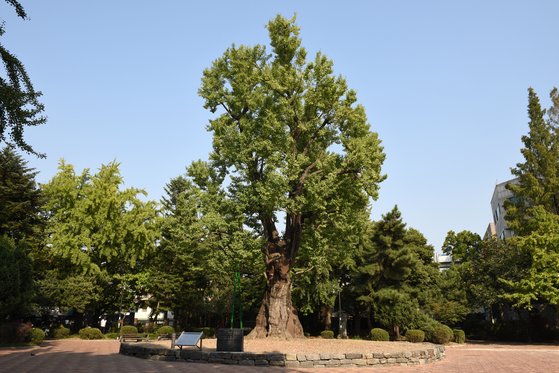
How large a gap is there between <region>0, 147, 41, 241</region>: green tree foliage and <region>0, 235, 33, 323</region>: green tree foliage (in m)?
9.25

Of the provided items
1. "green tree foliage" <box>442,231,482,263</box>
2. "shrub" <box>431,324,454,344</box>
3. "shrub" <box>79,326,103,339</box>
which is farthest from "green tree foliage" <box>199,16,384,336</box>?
"green tree foliage" <box>442,231,482,263</box>

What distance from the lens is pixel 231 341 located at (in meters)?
17.2

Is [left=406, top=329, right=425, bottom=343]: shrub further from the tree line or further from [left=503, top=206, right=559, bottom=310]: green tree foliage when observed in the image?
[left=503, top=206, right=559, bottom=310]: green tree foliage

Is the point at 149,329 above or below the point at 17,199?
below

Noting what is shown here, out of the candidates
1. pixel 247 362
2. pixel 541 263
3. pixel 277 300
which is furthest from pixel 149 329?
pixel 541 263

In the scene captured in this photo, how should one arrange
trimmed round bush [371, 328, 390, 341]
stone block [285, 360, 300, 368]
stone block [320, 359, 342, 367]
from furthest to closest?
trimmed round bush [371, 328, 390, 341]
stone block [320, 359, 342, 367]
stone block [285, 360, 300, 368]

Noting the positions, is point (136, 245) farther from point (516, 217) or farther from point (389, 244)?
point (516, 217)

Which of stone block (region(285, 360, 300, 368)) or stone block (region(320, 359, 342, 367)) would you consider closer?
stone block (region(285, 360, 300, 368))

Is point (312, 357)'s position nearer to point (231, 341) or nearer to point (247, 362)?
point (247, 362)

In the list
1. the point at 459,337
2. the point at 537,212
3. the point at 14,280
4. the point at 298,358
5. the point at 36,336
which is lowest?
the point at 459,337

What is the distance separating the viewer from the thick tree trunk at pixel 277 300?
23453 mm

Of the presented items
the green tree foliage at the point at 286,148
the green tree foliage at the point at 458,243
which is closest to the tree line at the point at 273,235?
the green tree foliage at the point at 286,148

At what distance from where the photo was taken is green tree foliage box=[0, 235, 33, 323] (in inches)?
996

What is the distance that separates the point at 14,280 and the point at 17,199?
14.2 m
